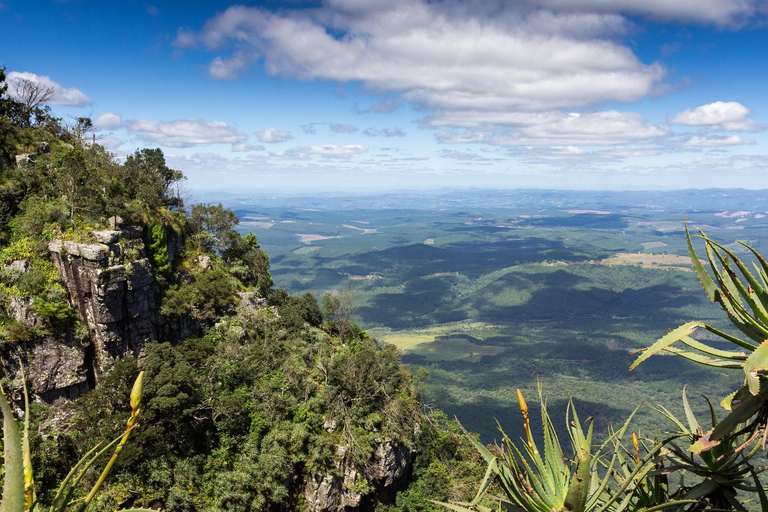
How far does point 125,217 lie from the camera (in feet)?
97.2

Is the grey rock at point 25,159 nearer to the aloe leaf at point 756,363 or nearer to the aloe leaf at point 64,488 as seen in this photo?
the aloe leaf at point 64,488

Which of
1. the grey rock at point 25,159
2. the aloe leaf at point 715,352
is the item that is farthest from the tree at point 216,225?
the aloe leaf at point 715,352

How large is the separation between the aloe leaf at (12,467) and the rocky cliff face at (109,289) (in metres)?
27.1

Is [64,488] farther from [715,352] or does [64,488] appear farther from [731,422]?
[715,352]

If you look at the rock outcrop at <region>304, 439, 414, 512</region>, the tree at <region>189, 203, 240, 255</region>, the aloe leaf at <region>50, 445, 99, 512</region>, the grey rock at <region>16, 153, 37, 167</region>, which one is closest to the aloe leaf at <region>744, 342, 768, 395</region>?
the aloe leaf at <region>50, 445, 99, 512</region>

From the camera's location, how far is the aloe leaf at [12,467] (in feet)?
8.71

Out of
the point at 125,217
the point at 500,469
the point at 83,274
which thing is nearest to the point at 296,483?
the point at 83,274

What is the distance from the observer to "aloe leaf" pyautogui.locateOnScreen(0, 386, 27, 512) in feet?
8.71

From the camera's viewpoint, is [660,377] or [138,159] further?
[660,377]

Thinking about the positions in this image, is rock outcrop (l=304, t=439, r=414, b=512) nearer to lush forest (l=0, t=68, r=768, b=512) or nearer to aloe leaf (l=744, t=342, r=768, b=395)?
lush forest (l=0, t=68, r=768, b=512)

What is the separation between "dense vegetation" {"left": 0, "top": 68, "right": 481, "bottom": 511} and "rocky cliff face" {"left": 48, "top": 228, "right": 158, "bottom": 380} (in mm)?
563

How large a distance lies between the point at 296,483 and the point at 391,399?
8841 millimetres

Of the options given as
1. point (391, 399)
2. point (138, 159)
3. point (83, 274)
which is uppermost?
point (138, 159)

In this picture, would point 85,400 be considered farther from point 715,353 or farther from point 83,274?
point 715,353
